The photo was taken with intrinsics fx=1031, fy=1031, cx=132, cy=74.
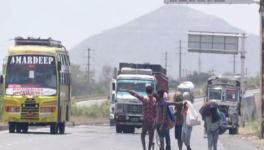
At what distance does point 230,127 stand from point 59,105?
16811mm

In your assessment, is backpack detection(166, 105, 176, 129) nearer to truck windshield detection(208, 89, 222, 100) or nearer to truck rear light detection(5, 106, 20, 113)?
truck rear light detection(5, 106, 20, 113)

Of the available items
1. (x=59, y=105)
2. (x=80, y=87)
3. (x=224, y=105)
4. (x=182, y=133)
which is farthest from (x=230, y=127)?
(x=80, y=87)

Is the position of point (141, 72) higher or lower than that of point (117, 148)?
higher

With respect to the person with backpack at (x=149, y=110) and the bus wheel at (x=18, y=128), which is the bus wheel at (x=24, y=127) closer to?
the bus wheel at (x=18, y=128)

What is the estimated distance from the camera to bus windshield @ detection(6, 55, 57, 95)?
140ft

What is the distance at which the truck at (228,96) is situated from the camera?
58.2 meters

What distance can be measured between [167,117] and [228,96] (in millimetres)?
32161

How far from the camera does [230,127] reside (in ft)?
188

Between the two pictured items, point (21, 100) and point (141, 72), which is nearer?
point (21, 100)

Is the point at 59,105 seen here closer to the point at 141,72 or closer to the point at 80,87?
the point at 141,72

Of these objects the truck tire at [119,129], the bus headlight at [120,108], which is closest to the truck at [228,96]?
the truck tire at [119,129]

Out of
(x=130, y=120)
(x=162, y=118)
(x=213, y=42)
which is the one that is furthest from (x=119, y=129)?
(x=213, y=42)

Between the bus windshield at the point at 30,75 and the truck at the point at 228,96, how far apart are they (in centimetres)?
1694

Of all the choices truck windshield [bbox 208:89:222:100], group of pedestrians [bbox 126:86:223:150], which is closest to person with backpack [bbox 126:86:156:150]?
group of pedestrians [bbox 126:86:223:150]
